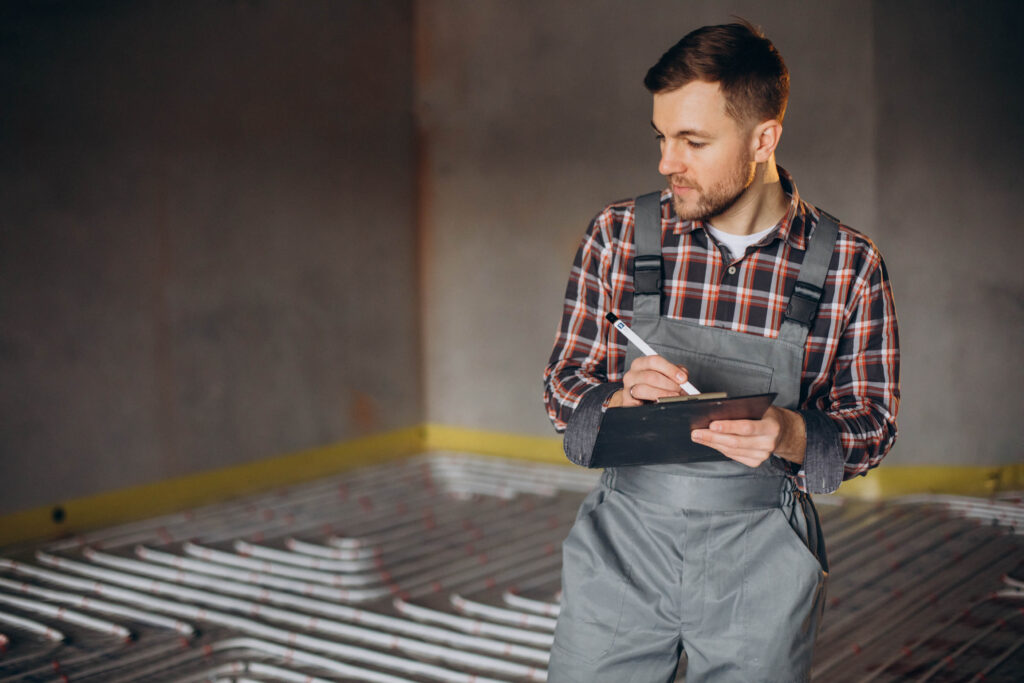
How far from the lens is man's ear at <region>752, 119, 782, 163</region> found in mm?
1750

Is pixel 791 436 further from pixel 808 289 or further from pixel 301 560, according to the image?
pixel 301 560

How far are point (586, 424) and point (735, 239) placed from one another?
0.47m

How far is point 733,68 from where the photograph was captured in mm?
1698

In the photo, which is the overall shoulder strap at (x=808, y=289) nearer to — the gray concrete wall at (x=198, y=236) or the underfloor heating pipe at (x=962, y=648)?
the underfloor heating pipe at (x=962, y=648)

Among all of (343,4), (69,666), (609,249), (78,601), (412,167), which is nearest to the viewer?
(609,249)

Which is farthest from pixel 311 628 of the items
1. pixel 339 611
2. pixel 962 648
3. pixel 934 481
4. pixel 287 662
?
pixel 934 481

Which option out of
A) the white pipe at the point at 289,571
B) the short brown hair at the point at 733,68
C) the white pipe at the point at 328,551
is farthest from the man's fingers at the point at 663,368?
the white pipe at the point at 328,551

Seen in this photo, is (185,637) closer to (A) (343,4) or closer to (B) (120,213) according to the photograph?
(B) (120,213)

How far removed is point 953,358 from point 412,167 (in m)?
3.88

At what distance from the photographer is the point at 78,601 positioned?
4176 mm

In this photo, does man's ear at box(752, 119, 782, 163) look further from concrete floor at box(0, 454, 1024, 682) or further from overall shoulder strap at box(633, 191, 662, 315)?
concrete floor at box(0, 454, 1024, 682)

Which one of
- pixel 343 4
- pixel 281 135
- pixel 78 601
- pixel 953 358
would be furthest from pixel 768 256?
pixel 343 4

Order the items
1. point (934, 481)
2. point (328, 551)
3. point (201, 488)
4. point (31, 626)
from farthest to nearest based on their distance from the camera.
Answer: point (201, 488) → point (934, 481) → point (328, 551) → point (31, 626)

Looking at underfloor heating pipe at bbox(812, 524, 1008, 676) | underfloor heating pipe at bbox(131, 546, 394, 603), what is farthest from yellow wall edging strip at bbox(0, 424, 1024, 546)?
underfloor heating pipe at bbox(812, 524, 1008, 676)
